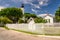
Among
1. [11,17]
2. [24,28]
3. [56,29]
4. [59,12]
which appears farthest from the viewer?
[11,17]

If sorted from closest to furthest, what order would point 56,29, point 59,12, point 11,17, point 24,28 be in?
point 56,29 < point 24,28 < point 59,12 < point 11,17

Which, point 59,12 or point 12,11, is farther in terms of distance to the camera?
point 12,11

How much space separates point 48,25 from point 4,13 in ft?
181

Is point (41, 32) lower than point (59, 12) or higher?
lower

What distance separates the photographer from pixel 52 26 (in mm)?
25391

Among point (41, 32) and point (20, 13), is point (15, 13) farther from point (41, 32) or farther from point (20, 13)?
point (41, 32)

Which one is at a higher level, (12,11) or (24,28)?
(12,11)

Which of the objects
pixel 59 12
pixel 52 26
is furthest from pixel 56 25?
pixel 59 12

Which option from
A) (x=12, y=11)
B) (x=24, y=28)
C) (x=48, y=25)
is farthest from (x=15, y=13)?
(x=48, y=25)

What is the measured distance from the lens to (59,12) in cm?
6688

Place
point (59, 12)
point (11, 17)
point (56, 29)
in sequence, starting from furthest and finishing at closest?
point (11, 17), point (59, 12), point (56, 29)

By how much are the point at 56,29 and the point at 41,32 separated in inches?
81.4

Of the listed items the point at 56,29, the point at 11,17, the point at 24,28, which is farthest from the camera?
the point at 11,17

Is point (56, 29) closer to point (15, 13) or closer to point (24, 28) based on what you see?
point (24, 28)
